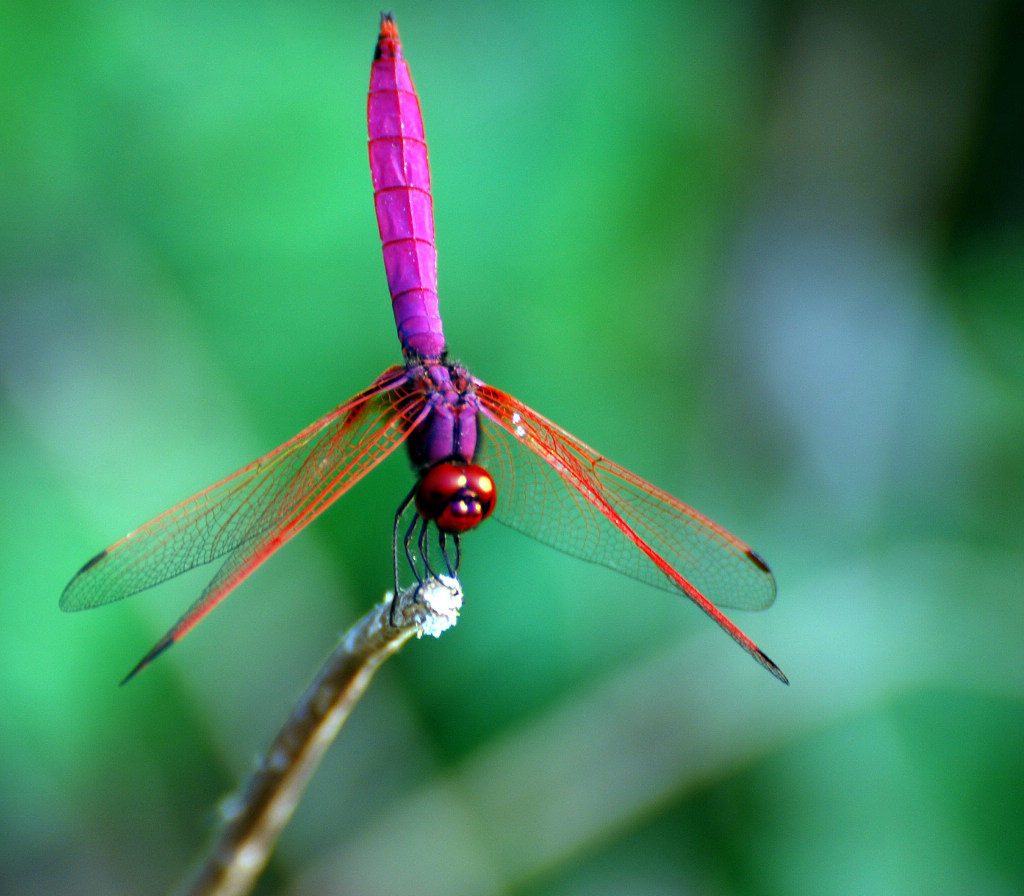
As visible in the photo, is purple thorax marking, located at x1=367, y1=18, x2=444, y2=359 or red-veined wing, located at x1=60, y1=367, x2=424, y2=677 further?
purple thorax marking, located at x1=367, y1=18, x2=444, y2=359

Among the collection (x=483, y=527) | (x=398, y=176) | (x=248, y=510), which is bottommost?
(x=483, y=527)

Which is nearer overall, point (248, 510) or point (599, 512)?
point (248, 510)

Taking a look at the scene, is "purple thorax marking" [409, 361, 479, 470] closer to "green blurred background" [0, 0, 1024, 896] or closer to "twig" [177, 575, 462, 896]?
"twig" [177, 575, 462, 896]

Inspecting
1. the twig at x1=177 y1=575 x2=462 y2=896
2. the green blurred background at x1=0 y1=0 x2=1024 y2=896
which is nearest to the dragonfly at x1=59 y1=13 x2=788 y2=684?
the twig at x1=177 y1=575 x2=462 y2=896

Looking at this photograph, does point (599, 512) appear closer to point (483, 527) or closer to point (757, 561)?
point (757, 561)

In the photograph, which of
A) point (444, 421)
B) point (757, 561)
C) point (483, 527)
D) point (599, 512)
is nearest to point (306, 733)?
point (444, 421)

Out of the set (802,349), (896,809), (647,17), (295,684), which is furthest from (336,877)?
(647,17)

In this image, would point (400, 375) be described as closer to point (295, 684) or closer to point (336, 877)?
point (295, 684)
